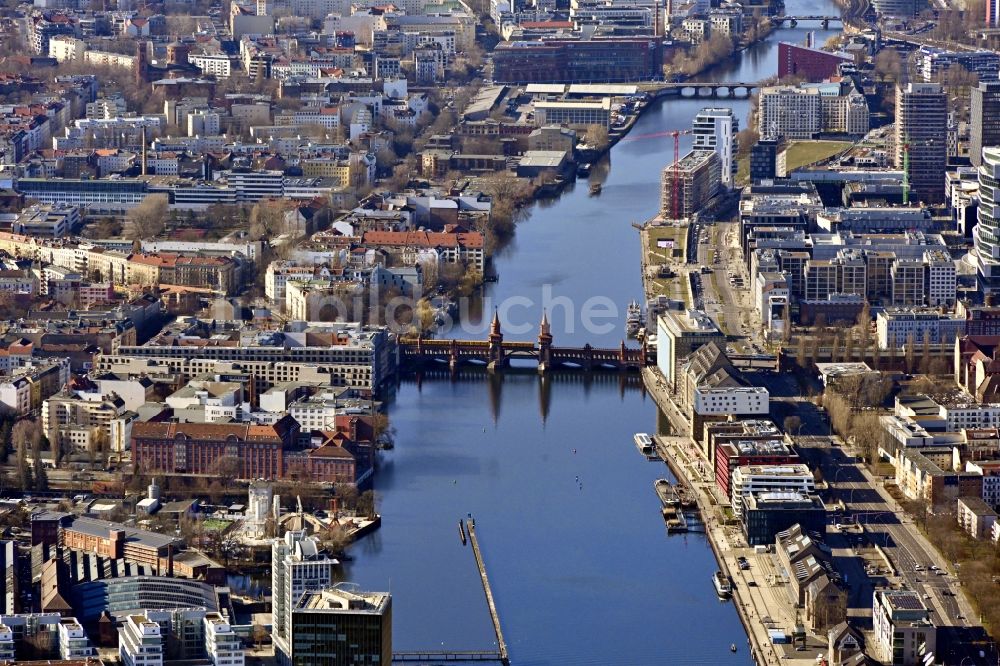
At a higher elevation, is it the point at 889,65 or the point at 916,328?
the point at 889,65

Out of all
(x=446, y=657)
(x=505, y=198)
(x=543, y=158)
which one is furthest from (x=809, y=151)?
(x=446, y=657)

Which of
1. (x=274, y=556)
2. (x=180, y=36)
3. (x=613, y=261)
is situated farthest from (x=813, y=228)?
(x=180, y=36)

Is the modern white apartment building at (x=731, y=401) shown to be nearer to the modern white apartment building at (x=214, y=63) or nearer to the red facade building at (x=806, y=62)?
the red facade building at (x=806, y=62)

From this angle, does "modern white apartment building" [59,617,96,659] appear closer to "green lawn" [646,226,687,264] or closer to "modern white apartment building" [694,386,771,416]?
"modern white apartment building" [694,386,771,416]

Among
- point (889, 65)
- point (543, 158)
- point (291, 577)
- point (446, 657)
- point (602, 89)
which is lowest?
point (446, 657)

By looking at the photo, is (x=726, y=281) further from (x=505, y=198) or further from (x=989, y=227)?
(x=505, y=198)

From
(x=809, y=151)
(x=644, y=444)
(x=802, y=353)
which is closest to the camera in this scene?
(x=644, y=444)

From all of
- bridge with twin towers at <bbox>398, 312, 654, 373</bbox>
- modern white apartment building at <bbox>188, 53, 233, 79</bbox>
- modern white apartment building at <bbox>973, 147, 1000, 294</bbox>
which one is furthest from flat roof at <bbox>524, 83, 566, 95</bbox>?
bridge with twin towers at <bbox>398, 312, 654, 373</bbox>
